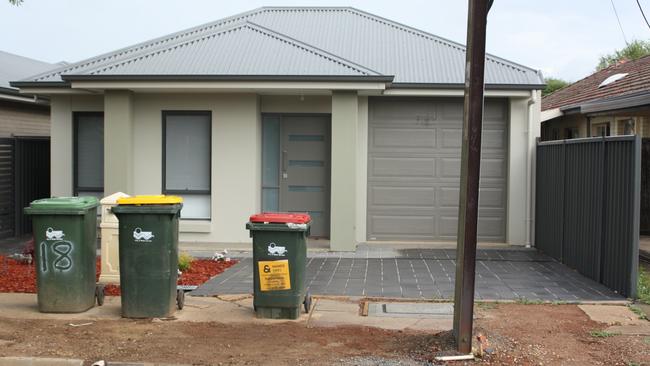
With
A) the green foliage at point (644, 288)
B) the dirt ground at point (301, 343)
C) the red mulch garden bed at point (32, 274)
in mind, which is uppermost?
the green foliage at point (644, 288)

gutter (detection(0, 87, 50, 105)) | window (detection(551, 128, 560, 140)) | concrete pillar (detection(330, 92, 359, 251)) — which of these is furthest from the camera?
window (detection(551, 128, 560, 140))

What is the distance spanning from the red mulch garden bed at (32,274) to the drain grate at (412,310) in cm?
284

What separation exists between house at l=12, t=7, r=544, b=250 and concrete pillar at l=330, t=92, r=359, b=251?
162 mm

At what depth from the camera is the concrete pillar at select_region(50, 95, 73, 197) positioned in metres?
14.0

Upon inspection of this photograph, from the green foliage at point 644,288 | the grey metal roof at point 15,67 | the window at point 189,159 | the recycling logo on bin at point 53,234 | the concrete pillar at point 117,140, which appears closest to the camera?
the recycling logo on bin at point 53,234

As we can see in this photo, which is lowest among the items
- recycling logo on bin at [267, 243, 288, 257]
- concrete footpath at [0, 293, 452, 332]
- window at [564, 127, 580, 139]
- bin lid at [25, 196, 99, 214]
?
concrete footpath at [0, 293, 452, 332]

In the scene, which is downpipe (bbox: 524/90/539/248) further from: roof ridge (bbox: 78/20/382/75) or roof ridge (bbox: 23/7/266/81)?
roof ridge (bbox: 23/7/266/81)

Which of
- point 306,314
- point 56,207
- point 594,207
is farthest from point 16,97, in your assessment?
point 594,207

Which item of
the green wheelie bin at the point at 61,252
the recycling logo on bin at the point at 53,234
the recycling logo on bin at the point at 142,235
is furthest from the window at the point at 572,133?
the recycling logo on bin at the point at 53,234

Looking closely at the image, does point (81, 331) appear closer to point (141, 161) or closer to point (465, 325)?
point (465, 325)

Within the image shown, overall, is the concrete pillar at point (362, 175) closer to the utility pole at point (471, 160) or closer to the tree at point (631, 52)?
the utility pole at point (471, 160)

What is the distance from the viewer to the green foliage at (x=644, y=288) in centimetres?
882

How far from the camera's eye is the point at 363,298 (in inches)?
356

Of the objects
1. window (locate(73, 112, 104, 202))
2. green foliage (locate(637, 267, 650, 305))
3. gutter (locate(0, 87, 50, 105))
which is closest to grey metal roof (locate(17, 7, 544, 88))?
window (locate(73, 112, 104, 202))
